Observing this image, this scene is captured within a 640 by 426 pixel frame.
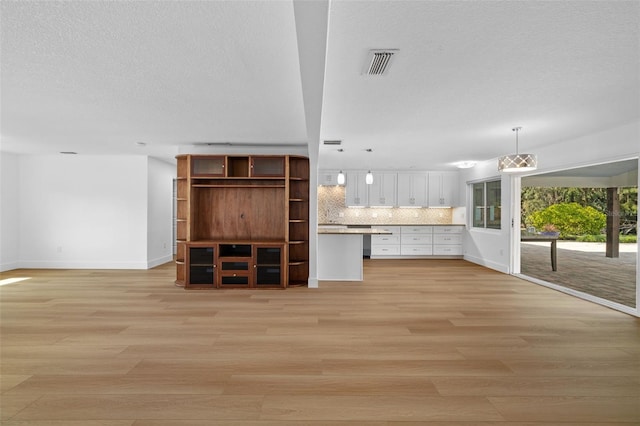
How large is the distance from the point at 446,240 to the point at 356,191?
104 inches

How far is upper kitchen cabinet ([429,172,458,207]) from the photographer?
934cm

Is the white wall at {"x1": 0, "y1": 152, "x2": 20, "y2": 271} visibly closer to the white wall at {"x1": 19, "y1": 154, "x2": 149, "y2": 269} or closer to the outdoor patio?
the white wall at {"x1": 19, "y1": 154, "x2": 149, "y2": 269}

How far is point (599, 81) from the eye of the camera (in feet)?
9.74

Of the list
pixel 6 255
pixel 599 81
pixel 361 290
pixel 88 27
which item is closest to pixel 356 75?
pixel 88 27

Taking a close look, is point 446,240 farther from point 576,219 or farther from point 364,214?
point 576,219

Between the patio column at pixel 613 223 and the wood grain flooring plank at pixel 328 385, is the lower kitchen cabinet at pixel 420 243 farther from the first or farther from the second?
the wood grain flooring plank at pixel 328 385

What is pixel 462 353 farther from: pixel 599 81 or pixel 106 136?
pixel 106 136

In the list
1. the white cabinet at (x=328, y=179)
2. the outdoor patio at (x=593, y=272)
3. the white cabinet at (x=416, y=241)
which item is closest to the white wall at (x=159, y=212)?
the white cabinet at (x=328, y=179)

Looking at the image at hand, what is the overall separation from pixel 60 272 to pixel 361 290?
18.7 ft

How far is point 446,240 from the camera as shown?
30.0ft

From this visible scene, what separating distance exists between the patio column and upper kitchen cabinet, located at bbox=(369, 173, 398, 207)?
221 inches

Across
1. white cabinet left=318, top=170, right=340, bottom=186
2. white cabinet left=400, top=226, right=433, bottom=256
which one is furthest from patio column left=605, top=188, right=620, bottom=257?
white cabinet left=318, top=170, right=340, bottom=186

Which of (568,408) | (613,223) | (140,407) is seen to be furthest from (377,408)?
(613,223)

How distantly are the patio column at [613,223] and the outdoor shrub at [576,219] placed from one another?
364cm
